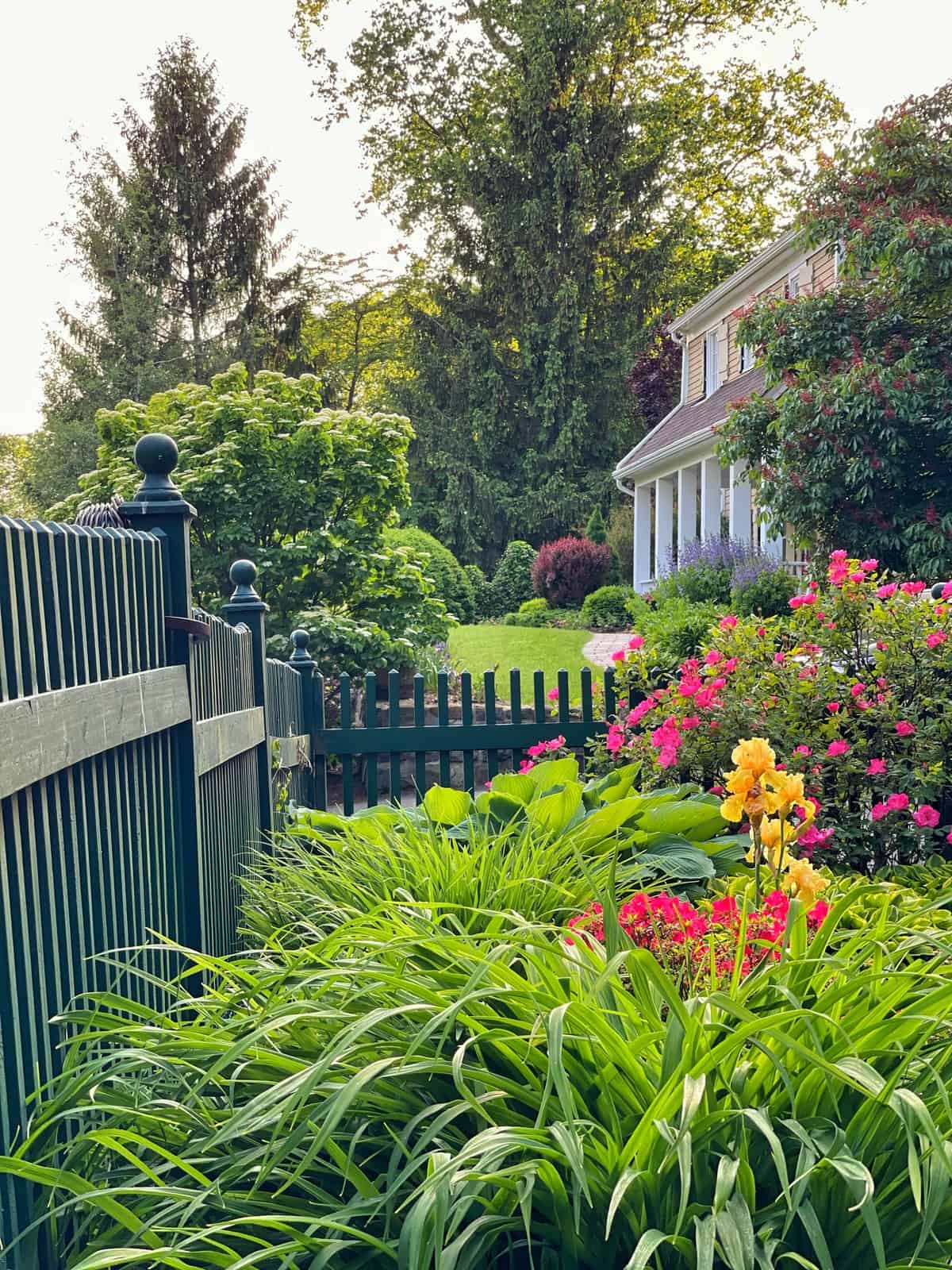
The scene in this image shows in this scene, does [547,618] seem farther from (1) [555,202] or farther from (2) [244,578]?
(2) [244,578]

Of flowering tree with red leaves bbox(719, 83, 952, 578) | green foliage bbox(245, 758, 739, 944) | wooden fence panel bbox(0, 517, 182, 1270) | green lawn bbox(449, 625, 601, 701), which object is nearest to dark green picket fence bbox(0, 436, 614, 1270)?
wooden fence panel bbox(0, 517, 182, 1270)

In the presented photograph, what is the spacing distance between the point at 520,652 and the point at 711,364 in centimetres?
1059

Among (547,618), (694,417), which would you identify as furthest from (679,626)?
(694,417)

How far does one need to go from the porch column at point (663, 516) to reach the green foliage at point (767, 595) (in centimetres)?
901

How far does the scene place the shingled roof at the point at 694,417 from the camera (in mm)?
19797

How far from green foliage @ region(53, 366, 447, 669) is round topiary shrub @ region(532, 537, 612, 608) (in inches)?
578

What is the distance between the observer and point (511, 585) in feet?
89.1

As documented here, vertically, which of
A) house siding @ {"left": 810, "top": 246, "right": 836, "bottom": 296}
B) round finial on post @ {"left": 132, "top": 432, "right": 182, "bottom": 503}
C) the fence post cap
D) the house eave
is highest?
the house eave

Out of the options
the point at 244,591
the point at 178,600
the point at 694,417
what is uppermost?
the point at 694,417

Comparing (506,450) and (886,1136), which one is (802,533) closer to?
(886,1136)

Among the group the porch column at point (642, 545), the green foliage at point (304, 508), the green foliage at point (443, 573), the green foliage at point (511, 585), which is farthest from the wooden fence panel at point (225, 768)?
the green foliage at point (511, 585)

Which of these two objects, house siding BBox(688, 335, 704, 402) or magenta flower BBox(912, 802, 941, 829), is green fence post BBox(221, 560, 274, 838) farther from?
house siding BBox(688, 335, 704, 402)

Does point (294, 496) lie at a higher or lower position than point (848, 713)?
higher

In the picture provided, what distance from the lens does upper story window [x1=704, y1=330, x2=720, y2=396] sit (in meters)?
23.2
